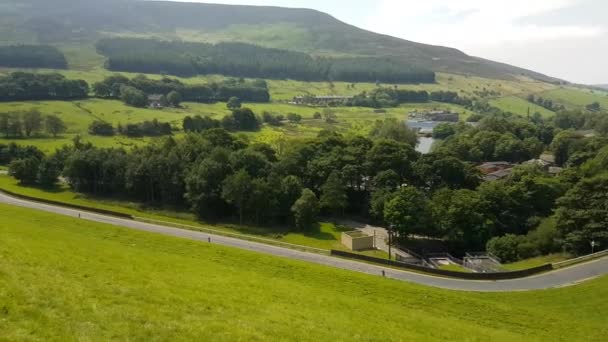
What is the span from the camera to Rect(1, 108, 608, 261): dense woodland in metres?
50.3

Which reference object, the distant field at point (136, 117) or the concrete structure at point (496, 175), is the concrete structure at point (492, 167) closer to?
the concrete structure at point (496, 175)

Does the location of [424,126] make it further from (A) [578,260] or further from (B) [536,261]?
(A) [578,260]

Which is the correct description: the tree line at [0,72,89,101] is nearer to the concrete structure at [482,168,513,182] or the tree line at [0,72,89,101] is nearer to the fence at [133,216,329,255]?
the fence at [133,216,329,255]

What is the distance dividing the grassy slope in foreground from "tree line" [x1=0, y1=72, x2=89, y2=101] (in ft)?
360

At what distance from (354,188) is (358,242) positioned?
19154 mm

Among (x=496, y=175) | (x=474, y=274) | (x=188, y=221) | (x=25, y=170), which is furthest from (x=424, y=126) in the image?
(x=474, y=274)

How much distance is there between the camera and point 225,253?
1484 inches

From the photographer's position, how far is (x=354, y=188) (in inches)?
2709

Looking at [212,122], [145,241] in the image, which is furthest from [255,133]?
[145,241]

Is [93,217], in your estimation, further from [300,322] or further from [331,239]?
[300,322]

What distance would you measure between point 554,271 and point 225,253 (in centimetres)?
2872

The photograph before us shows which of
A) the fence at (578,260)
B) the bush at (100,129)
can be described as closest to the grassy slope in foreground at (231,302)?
the fence at (578,260)

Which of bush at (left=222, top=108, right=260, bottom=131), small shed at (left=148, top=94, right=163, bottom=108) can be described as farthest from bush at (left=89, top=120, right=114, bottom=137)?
small shed at (left=148, top=94, right=163, bottom=108)

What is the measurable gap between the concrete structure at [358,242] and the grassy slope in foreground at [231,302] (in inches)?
592
